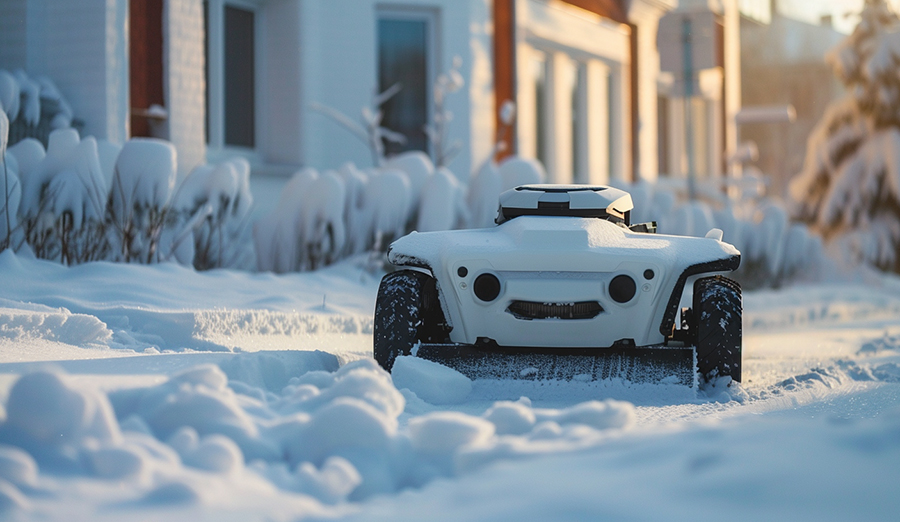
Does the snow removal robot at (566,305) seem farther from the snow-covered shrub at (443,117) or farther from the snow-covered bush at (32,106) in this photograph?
the snow-covered shrub at (443,117)

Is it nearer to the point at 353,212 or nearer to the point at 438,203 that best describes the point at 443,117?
the point at 438,203

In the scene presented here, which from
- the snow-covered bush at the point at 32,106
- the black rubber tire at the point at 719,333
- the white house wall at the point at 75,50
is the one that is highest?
the white house wall at the point at 75,50

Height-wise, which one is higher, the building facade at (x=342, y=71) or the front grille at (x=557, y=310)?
the building facade at (x=342, y=71)

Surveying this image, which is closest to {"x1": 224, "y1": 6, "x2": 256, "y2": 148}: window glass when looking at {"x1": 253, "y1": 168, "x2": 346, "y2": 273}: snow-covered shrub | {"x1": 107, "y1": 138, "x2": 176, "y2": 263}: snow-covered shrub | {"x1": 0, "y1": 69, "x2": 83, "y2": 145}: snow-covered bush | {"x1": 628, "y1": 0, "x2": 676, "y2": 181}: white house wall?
{"x1": 253, "y1": 168, "x2": 346, "y2": 273}: snow-covered shrub

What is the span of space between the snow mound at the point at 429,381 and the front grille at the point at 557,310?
0.37 metres

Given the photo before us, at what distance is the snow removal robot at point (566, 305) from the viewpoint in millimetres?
3979

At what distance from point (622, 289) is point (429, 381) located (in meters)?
0.84

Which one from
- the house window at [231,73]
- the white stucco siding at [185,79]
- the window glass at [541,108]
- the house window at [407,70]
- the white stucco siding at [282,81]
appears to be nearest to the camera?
the white stucco siding at [185,79]

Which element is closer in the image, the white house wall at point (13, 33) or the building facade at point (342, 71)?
the white house wall at point (13, 33)

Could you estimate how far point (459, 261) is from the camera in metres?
4.05

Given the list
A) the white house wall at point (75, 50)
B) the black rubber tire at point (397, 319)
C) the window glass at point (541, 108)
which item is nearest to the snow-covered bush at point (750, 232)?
the window glass at point (541, 108)

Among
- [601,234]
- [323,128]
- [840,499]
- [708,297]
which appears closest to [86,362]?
[601,234]

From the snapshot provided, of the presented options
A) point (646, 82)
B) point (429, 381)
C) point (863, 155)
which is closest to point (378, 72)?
point (646, 82)

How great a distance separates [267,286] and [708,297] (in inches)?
152
